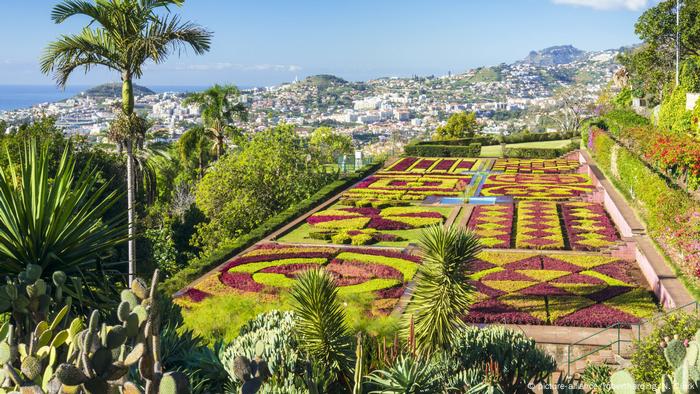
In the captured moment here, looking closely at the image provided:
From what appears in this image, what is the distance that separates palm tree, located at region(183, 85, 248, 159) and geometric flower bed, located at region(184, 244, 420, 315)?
41.7ft

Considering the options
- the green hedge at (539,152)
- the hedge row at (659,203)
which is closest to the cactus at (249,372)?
the hedge row at (659,203)

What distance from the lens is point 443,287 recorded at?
10023 millimetres

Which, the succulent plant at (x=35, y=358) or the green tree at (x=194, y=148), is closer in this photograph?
the succulent plant at (x=35, y=358)

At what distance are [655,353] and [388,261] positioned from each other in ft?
34.3

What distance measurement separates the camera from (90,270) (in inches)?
316

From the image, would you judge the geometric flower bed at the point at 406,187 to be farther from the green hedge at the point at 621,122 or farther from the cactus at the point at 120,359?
the cactus at the point at 120,359

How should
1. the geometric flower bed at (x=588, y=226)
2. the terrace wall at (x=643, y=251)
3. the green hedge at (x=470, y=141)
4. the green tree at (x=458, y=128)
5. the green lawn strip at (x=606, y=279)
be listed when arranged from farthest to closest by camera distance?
1. the green tree at (x=458, y=128)
2. the green hedge at (x=470, y=141)
3. the geometric flower bed at (x=588, y=226)
4. the green lawn strip at (x=606, y=279)
5. the terrace wall at (x=643, y=251)

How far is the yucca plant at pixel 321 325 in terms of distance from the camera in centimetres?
838

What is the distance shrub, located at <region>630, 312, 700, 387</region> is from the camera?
29.2ft

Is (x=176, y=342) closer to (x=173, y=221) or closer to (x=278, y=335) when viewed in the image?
(x=278, y=335)

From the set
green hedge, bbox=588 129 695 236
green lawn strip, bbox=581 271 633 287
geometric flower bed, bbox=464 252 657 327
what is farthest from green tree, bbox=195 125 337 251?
green hedge, bbox=588 129 695 236

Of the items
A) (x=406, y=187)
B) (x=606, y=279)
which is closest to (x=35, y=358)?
(x=606, y=279)

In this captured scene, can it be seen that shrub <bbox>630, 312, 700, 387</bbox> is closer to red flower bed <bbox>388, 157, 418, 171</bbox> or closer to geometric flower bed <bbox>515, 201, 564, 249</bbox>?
geometric flower bed <bbox>515, 201, 564, 249</bbox>

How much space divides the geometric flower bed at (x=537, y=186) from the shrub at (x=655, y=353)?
20145 millimetres
